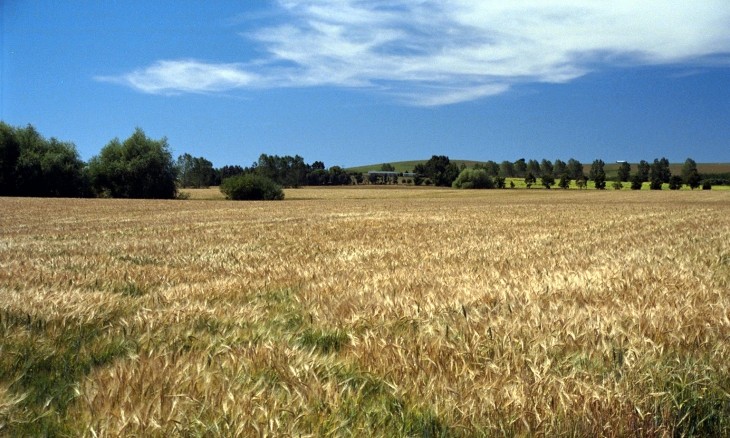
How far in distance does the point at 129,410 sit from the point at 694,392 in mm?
2867

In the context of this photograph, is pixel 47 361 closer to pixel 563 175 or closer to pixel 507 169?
pixel 563 175

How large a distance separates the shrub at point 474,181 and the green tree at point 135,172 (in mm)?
73348

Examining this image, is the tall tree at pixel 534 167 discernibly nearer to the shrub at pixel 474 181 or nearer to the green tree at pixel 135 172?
the shrub at pixel 474 181

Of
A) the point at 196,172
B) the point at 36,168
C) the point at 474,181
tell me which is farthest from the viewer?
the point at 196,172

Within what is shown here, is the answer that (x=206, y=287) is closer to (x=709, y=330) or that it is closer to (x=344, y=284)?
(x=344, y=284)

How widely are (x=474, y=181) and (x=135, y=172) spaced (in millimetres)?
80799

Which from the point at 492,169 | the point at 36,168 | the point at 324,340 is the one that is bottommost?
the point at 324,340

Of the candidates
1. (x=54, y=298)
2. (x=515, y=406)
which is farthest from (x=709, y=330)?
(x=54, y=298)

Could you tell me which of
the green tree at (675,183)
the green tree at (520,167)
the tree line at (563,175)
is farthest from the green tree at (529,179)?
the green tree at (520,167)

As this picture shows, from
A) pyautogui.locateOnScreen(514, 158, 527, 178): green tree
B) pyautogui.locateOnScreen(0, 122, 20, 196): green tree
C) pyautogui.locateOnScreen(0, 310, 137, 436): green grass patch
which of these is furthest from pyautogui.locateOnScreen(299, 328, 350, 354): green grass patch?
pyautogui.locateOnScreen(514, 158, 527, 178): green tree

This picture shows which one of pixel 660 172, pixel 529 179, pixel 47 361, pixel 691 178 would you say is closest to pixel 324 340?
pixel 47 361

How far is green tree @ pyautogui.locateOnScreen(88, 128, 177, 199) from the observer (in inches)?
3246

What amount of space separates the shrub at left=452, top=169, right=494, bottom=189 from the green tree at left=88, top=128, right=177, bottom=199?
7335 centimetres

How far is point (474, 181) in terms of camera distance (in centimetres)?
13188
